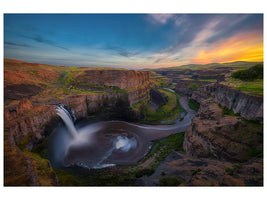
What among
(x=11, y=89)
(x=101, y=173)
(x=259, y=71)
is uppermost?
(x=259, y=71)

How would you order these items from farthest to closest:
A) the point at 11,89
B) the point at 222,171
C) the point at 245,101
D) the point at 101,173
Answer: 1. the point at 11,89
2. the point at 101,173
3. the point at 245,101
4. the point at 222,171

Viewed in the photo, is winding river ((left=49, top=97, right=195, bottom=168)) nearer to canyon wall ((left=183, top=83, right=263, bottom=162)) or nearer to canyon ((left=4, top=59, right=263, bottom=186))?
canyon ((left=4, top=59, right=263, bottom=186))

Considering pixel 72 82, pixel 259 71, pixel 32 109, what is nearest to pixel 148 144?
pixel 259 71

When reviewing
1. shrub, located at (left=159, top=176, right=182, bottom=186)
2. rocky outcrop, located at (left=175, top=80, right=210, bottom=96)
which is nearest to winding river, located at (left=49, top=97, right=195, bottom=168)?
shrub, located at (left=159, top=176, right=182, bottom=186)

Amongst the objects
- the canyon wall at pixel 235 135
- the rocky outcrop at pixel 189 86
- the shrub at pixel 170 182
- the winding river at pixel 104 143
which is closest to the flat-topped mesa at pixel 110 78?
the winding river at pixel 104 143

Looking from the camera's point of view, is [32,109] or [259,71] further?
[32,109]

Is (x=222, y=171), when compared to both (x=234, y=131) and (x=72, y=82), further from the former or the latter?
(x=72, y=82)

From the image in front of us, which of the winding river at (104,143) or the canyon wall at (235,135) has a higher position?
the canyon wall at (235,135)

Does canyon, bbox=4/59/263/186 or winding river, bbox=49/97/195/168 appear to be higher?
canyon, bbox=4/59/263/186

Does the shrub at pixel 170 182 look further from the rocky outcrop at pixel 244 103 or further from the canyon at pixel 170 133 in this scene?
the rocky outcrop at pixel 244 103
